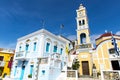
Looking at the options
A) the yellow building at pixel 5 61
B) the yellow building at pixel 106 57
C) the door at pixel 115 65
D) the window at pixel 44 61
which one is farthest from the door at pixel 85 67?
the yellow building at pixel 5 61

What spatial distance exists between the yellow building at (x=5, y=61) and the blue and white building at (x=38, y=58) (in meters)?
6.14

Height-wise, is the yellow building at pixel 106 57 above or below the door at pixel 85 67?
above

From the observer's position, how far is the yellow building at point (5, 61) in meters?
23.8

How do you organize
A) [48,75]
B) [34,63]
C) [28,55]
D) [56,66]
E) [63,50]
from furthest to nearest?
1. [63,50]
2. [28,55]
3. [34,63]
4. [56,66]
5. [48,75]

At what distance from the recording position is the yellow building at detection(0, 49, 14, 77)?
23.8 meters

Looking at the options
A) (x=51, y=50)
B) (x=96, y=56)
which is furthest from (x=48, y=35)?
(x=96, y=56)

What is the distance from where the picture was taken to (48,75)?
1362 cm

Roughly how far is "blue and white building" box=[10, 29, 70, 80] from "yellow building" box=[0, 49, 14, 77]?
6.14 m

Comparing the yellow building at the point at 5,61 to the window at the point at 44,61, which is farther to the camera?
the yellow building at the point at 5,61

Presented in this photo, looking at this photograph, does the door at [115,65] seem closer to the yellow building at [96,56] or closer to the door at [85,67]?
the yellow building at [96,56]

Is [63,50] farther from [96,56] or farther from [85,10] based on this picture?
[85,10]

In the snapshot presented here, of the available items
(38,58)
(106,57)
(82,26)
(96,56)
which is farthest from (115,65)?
(38,58)

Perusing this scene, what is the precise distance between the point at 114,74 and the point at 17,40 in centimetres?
1910

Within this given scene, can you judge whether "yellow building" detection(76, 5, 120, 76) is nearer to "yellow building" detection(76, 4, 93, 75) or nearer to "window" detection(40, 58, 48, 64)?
"yellow building" detection(76, 4, 93, 75)
